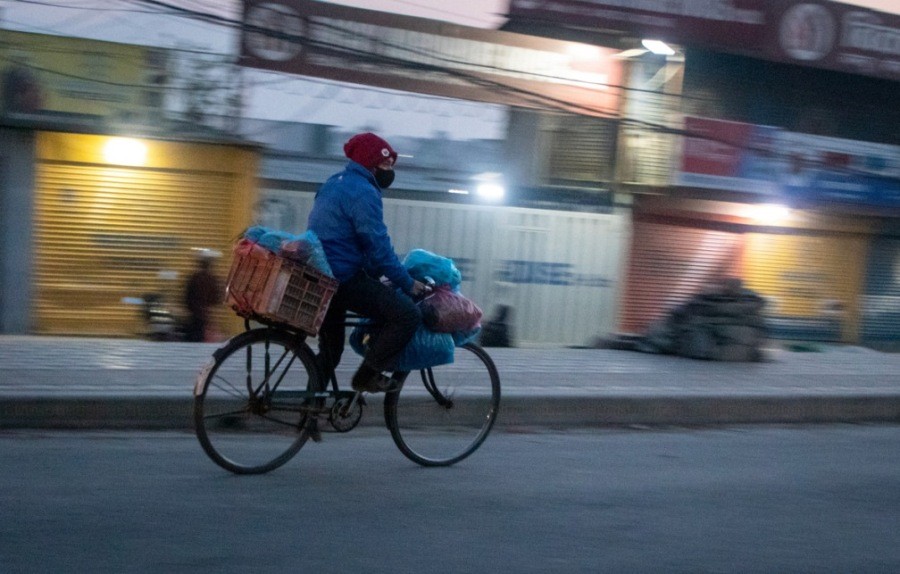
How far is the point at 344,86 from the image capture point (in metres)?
15.9

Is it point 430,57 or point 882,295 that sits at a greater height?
point 430,57

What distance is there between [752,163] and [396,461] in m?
12.5

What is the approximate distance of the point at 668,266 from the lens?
704 inches

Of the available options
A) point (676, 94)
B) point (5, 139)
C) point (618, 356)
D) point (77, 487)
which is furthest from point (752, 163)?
point (77, 487)

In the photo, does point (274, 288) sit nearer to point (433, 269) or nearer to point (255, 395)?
point (255, 395)

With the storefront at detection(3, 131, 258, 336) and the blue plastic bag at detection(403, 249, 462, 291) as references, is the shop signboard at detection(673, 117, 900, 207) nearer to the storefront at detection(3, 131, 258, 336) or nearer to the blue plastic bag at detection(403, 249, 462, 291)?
the storefront at detection(3, 131, 258, 336)

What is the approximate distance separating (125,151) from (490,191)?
217 inches

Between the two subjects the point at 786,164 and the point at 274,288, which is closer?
the point at 274,288

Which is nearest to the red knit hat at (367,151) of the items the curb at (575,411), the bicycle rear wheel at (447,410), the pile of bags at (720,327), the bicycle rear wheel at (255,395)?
the bicycle rear wheel at (255,395)

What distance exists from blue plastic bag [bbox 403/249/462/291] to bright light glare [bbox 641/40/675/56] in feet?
40.7

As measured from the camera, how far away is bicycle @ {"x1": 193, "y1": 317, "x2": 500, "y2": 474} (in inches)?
206

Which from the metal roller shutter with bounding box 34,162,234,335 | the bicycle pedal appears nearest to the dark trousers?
the bicycle pedal

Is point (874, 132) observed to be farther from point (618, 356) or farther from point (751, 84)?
point (618, 356)

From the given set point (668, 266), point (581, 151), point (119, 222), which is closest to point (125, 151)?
point (119, 222)
